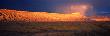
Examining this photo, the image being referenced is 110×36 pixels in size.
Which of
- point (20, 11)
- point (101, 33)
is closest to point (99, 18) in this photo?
point (20, 11)

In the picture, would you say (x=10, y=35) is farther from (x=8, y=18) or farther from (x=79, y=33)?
(x=8, y=18)

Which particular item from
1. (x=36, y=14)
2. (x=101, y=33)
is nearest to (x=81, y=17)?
(x=36, y=14)

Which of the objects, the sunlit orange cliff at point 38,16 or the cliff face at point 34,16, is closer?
the cliff face at point 34,16

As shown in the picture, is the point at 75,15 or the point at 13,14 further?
the point at 75,15

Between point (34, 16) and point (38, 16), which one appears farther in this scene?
point (38, 16)

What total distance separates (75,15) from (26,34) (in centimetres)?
3503

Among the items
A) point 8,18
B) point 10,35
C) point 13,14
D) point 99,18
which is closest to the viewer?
point 10,35

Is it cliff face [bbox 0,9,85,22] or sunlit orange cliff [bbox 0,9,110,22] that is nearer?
cliff face [bbox 0,9,85,22]

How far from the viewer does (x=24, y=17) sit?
63938 mm

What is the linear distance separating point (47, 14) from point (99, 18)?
1593 centimetres

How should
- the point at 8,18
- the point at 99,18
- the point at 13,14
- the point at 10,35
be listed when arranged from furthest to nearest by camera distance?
the point at 99,18 → the point at 13,14 → the point at 8,18 → the point at 10,35

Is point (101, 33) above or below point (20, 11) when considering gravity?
below

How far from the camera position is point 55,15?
68.1 metres

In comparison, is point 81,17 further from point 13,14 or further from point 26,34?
point 26,34
